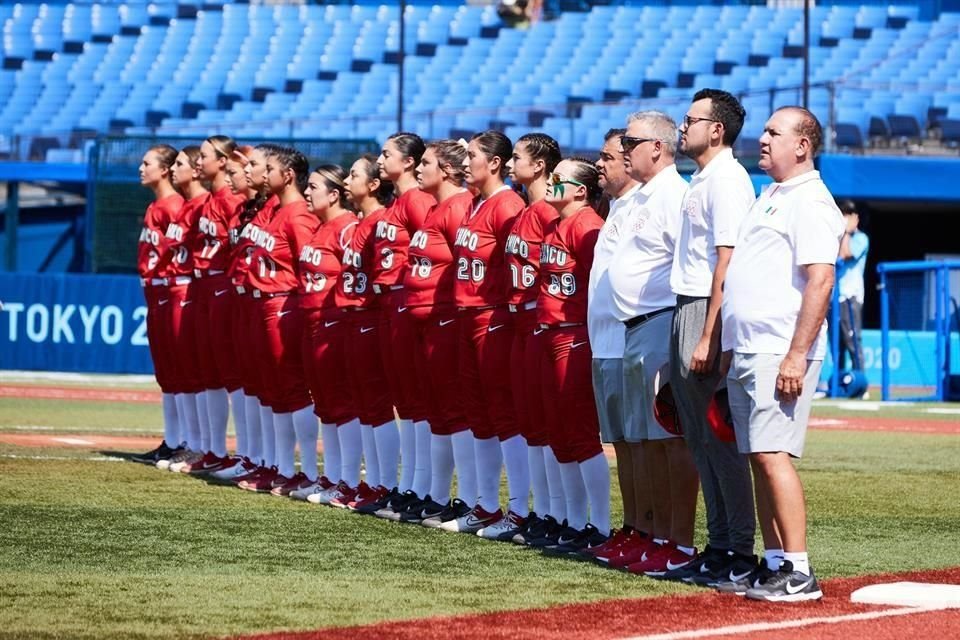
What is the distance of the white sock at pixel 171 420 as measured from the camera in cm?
1180

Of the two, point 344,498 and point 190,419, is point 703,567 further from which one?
point 190,419

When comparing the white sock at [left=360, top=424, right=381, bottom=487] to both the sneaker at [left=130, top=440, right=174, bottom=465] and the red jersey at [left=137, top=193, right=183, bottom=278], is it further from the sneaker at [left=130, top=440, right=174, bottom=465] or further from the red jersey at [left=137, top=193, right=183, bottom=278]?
the red jersey at [left=137, top=193, right=183, bottom=278]

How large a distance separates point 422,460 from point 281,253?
1.90 meters

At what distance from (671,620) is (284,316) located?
4.90 metres

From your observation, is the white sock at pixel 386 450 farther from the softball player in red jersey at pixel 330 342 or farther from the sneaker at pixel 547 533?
the sneaker at pixel 547 533

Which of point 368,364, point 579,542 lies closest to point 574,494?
point 579,542

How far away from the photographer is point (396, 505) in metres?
9.06

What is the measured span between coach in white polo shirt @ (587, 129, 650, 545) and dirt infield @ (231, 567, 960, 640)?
3.43 ft

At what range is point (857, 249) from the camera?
63.0 ft

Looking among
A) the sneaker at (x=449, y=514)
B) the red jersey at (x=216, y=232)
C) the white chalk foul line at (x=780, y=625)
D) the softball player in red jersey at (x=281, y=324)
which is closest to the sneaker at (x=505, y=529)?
the sneaker at (x=449, y=514)

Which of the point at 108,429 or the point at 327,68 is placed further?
the point at 327,68

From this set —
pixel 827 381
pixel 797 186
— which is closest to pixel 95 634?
pixel 797 186

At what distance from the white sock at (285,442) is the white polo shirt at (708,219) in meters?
4.13

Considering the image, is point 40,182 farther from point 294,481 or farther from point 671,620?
point 671,620
